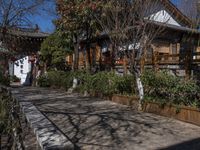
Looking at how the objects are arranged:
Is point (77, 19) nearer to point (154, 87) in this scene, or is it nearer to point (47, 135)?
point (154, 87)

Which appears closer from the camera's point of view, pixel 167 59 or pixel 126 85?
pixel 126 85

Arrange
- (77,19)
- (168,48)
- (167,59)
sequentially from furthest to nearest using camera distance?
(168,48)
(77,19)
(167,59)

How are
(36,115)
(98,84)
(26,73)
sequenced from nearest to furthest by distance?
1. (36,115)
2. (98,84)
3. (26,73)

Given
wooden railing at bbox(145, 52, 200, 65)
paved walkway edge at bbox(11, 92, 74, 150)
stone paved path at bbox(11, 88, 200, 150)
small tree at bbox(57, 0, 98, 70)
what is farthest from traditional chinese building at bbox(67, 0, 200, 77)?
paved walkway edge at bbox(11, 92, 74, 150)

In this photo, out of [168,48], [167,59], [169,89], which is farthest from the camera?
[168,48]

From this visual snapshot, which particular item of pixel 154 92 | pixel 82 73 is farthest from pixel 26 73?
pixel 154 92

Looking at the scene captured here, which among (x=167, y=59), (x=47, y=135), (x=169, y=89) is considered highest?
(x=167, y=59)

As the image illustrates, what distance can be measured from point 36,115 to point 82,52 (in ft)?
67.3

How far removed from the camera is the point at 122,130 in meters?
9.30

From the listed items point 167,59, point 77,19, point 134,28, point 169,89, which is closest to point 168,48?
point 77,19

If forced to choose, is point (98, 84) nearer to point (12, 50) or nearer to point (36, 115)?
point (12, 50)

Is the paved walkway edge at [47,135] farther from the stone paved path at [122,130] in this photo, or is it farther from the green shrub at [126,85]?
the green shrub at [126,85]

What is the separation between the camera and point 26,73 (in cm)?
3653

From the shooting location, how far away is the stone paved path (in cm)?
781
